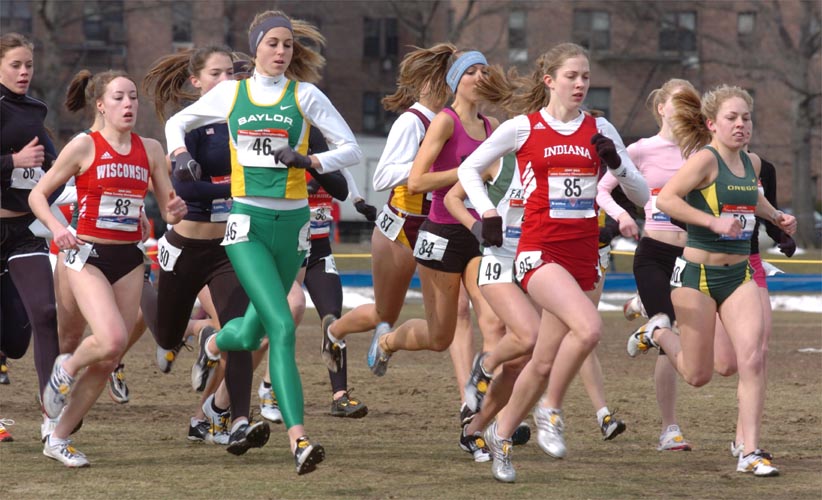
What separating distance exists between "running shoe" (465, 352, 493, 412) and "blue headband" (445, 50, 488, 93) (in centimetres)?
167

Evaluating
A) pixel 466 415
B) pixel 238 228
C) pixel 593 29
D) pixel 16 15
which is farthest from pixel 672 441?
pixel 593 29

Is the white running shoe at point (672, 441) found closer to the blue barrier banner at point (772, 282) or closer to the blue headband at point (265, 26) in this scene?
the blue headband at point (265, 26)

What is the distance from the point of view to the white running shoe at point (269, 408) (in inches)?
387

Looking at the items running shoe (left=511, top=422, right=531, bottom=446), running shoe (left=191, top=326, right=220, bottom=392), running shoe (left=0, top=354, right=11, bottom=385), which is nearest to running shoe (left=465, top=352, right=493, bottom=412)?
running shoe (left=511, top=422, right=531, bottom=446)

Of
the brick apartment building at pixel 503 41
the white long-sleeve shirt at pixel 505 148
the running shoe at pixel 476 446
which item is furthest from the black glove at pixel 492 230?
the brick apartment building at pixel 503 41

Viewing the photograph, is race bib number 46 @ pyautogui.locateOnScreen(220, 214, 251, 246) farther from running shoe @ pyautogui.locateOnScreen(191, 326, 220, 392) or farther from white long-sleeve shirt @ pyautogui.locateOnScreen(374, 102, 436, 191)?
white long-sleeve shirt @ pyautogui.locateOnScreen(374, 102, 436, 191)

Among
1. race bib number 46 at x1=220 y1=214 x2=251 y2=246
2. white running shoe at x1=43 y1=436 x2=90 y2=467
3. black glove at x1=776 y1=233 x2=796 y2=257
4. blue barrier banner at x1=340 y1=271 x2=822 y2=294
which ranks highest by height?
race bib number 46 at x1=220 y1=214 x2=251 y2=246

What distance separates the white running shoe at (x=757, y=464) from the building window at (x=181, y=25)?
121 ft

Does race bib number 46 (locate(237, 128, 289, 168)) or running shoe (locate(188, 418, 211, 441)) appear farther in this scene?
running shoe (locate(188, 418, 211, 441))

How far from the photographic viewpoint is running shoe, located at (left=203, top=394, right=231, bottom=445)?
874 cm

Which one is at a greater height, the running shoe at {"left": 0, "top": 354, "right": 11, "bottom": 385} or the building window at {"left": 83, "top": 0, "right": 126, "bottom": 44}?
the building window at {"left": 83, "top": 0, "right": 126, "bottom": 44}

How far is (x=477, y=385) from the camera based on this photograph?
314 inches

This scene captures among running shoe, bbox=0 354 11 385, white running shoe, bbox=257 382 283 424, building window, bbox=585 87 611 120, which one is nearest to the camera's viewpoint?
white running shoe, bbox=257 382 283 424

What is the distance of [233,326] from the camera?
306 inches
